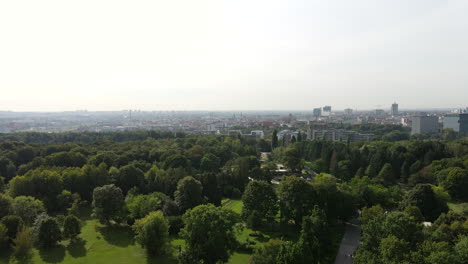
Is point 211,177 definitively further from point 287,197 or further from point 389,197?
point 389,197

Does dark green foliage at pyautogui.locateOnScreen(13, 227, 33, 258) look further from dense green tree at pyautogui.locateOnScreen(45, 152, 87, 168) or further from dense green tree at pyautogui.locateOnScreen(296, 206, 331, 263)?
dense green tree at pyautogui.locateOnScreen(45, 152, 87, 168)

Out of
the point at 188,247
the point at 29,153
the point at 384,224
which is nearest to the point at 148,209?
the point at 188,247

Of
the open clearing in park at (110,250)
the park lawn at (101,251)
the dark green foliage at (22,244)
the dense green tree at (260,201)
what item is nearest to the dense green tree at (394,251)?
the open clearing in park at (110,250)

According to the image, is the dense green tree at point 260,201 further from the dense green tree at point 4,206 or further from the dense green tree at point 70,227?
the dense green tree at point 4,206

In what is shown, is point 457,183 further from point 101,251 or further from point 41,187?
point 41,187

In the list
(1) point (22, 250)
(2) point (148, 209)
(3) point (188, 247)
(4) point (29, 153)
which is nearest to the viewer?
(3) point (188, 247)

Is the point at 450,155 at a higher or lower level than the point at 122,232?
higher
